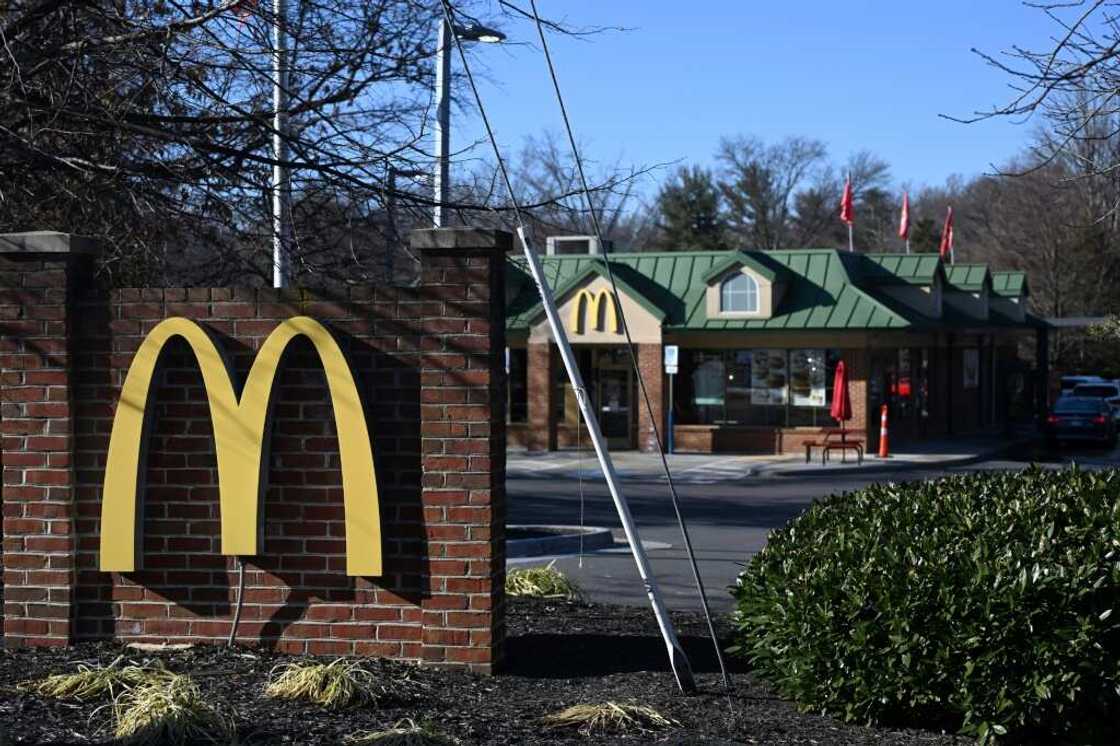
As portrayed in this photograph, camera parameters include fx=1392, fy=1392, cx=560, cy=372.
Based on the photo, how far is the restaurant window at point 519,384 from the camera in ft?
122

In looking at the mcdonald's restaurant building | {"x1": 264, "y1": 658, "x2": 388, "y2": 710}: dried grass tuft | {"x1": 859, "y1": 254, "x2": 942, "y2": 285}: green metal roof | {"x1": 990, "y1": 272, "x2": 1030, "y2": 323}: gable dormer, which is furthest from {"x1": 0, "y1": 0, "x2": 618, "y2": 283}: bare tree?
{"x1": 990, "y1": 272, "x2": 1030, "y2": 323}: gable dormer

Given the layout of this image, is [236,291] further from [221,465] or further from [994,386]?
[994,386]

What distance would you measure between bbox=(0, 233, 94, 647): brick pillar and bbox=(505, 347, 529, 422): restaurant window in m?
28.7

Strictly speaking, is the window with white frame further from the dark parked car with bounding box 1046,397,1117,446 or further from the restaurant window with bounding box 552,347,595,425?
the dark parked car with bounding box 1046,397,1117,446

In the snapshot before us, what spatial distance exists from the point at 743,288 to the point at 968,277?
Result: 32.1 ft

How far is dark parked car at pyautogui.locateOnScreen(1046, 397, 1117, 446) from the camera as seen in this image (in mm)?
37656

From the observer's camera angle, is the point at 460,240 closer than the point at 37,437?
Yes

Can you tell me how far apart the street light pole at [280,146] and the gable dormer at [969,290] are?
3227cm

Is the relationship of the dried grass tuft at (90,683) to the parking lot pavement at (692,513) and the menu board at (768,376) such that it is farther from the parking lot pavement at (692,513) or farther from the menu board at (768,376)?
the menu board at (768,376)

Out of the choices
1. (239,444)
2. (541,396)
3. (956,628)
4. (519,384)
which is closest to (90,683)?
(239,444)

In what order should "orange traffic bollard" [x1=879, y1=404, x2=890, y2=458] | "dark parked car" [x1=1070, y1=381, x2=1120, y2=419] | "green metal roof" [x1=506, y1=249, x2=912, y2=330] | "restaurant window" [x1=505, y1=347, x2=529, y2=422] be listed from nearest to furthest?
"orange traffic bollard" [x1=879, y1=404, x2=890, y2=458]
"green metal roof" [x1=506, y1=249, x2=912, y2=330]
"restaurant window" [x1=505, y1=347, x2=529, y2=422]
"dark parked car" [x1=1070, y1=381, x2=1120, y2=419]

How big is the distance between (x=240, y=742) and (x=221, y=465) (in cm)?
220

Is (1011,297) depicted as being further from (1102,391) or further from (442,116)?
(442,116)

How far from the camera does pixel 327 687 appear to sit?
22.3 ft
